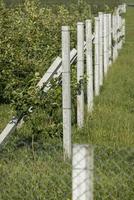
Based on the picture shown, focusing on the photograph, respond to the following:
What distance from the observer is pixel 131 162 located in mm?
6746

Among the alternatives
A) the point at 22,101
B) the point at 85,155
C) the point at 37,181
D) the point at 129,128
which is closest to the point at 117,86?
the point at 129,128

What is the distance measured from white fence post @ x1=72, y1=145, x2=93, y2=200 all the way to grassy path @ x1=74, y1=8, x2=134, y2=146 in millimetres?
4151

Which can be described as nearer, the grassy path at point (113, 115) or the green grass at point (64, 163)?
the green grass at point (64, 163)

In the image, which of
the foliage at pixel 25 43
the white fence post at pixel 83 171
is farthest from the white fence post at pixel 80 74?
the white fence post at pixel 83 171

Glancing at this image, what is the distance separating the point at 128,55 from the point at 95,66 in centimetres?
977

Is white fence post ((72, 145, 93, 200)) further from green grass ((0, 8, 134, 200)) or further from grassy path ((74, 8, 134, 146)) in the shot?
grassy path ((74, 8, 134, 146))

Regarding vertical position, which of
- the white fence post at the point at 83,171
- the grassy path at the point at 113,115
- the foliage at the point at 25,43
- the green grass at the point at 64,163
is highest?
the white fence post at the point at 83,171

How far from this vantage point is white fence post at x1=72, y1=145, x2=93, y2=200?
362cm

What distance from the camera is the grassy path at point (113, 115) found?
321 inches

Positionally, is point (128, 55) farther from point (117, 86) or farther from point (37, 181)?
point (37, 181)

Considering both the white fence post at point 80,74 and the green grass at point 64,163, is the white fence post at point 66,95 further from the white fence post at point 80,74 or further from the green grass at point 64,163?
the white fence post at point 80,74

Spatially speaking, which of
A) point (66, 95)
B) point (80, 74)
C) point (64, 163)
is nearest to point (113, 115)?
point (80, 74)

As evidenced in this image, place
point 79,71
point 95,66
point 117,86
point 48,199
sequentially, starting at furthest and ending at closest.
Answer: point 117,86, point 95,66, point 79,71, point 48,199

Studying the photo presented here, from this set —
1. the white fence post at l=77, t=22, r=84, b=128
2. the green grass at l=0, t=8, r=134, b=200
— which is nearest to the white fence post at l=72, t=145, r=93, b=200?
the green grass at l=0, t=8, r=134, b=200
